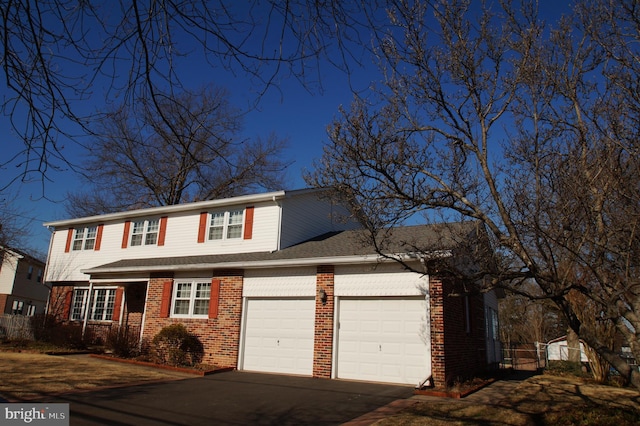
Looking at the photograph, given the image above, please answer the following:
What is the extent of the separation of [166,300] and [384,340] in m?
8.32

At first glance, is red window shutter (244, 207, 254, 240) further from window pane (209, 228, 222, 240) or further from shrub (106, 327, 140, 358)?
shrub (106, 327, 140, 358)

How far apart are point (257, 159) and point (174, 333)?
17.5 m

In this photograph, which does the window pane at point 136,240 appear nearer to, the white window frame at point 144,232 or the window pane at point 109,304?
the white window frame at point 144,232

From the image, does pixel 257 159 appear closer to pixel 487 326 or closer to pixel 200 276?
pixel 200 276

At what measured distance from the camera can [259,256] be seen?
15.4m

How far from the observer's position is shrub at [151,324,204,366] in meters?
14.5

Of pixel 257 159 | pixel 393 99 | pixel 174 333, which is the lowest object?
pixel 174 333

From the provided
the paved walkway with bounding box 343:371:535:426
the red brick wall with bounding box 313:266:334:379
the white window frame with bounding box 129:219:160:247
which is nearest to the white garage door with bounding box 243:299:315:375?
the red brick wall with bounding box 313:266:334:379

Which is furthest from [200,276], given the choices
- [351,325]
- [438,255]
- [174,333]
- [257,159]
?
[257,159]

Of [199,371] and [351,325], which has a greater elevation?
[351,325]

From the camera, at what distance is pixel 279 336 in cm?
1388

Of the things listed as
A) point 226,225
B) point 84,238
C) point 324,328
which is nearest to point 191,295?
point 226,225

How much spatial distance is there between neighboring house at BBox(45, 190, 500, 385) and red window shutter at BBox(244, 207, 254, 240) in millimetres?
44

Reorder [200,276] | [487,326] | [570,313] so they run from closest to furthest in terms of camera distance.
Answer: [570,313]
[200,276]
[487,326]
